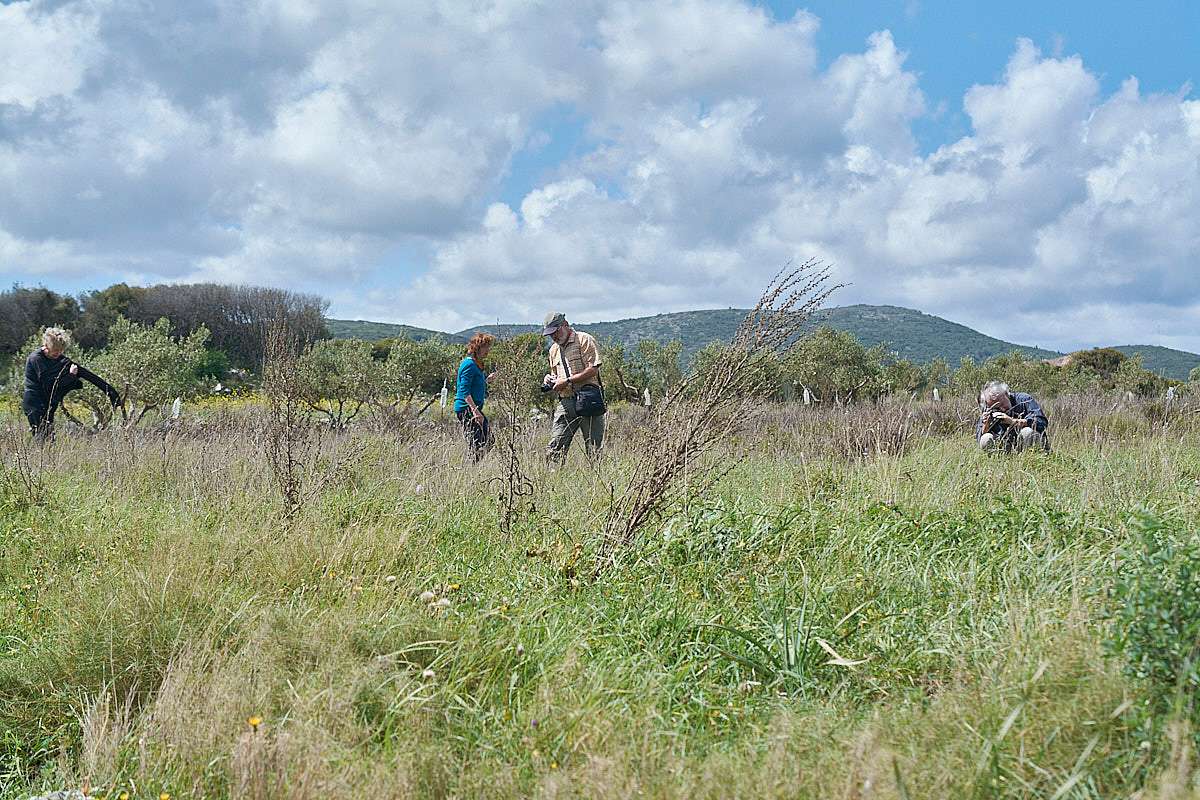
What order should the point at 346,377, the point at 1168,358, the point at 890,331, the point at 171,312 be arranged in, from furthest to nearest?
the point at 890,331
the point at 1168,358
the point at 171,312
the point at 346,377

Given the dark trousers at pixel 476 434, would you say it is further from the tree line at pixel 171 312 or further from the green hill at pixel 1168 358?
the green hill at pixel 1168 358

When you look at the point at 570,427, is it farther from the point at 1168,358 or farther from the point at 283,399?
the point at 1168,358

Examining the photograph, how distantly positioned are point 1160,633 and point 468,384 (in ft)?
19.8

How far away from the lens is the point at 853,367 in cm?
2441

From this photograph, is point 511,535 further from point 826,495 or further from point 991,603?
point 991,603

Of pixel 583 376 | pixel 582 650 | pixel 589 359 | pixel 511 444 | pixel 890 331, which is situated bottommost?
pixel 582 650

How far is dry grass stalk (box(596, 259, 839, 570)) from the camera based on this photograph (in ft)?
13.7

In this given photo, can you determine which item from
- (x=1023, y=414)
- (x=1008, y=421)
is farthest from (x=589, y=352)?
(x=1023, y=414)

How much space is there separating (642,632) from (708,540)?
96 centimetres

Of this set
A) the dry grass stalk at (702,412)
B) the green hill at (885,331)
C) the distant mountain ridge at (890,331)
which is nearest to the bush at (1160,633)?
the dry grass stalk at (702,412)

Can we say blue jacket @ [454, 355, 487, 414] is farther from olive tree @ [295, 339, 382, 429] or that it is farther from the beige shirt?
olive tree @ [295, 339, 382, 429]

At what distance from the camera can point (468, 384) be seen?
24.8 ft

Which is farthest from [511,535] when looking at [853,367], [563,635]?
[853,367]

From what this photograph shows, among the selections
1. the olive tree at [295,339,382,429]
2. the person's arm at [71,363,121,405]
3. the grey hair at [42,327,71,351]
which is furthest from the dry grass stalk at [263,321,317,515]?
the olive tree at [295,339,382,429]
